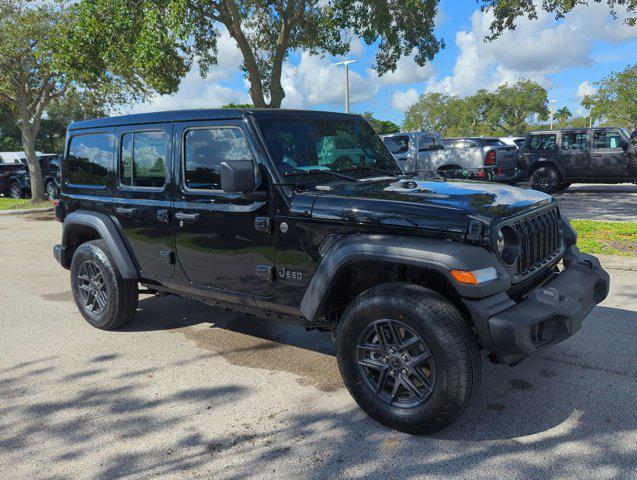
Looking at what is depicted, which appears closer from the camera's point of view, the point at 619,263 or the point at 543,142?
the point at 619,263

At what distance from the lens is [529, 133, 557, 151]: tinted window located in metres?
15.2

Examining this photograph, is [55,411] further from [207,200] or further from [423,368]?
[423,368]

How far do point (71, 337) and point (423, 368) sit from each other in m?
3.40

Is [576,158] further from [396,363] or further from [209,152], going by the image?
[396,363]

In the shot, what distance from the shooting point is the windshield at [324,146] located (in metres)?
3.75

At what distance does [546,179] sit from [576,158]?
94 cm

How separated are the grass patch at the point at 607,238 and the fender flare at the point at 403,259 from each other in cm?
491

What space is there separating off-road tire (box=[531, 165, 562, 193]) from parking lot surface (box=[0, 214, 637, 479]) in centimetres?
1088

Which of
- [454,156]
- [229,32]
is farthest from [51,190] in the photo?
[454,156]

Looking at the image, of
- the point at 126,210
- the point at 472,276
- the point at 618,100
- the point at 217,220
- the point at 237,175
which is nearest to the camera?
the point at 472,276

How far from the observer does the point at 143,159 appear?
4488 millimetres

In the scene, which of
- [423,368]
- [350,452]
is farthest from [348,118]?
[350,452]

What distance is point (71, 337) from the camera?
194 inches

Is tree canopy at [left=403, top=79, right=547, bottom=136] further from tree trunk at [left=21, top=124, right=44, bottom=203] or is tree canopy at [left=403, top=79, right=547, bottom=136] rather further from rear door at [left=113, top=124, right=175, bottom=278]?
rear door at [left=113, top=124, right=175, bottom=278]
